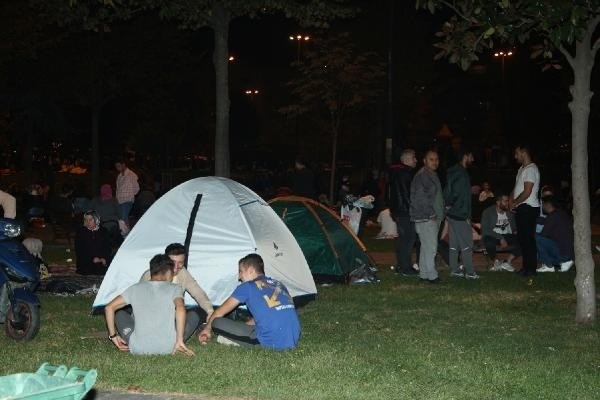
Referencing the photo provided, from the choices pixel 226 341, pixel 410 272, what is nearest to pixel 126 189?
pixel 410 272

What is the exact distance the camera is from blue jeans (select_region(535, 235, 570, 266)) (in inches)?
589

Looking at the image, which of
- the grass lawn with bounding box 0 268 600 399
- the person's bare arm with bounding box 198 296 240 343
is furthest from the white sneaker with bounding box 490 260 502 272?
the person's bare arm with bounding box 198 296 240 343

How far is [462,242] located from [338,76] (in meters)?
20.6

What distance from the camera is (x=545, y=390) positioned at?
7.11 meters

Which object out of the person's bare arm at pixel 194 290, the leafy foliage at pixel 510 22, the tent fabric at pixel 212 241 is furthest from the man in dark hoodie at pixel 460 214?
the person's bare arm at pixel 194 290

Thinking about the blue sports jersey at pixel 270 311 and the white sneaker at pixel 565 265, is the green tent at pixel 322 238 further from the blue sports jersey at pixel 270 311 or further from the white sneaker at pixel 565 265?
the blue sports jersey at pixel 270 311

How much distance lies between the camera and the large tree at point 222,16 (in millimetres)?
15852

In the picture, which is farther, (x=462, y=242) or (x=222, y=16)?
(x=222, y=16)

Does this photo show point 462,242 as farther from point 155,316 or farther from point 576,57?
point 155,316

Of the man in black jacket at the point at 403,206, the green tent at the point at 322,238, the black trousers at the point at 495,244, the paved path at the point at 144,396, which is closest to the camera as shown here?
the paved path at the point at 144,396

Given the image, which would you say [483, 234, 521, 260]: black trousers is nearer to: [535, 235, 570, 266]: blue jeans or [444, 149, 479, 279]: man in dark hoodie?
[535, 235, 570, 266]: blue jeans

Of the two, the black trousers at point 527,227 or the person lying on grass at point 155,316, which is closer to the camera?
the person lying on grass at point 155,316

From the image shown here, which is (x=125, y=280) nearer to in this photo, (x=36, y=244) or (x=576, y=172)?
→ (x=36, y=244)

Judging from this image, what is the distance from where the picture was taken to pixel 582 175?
33.4 feet
